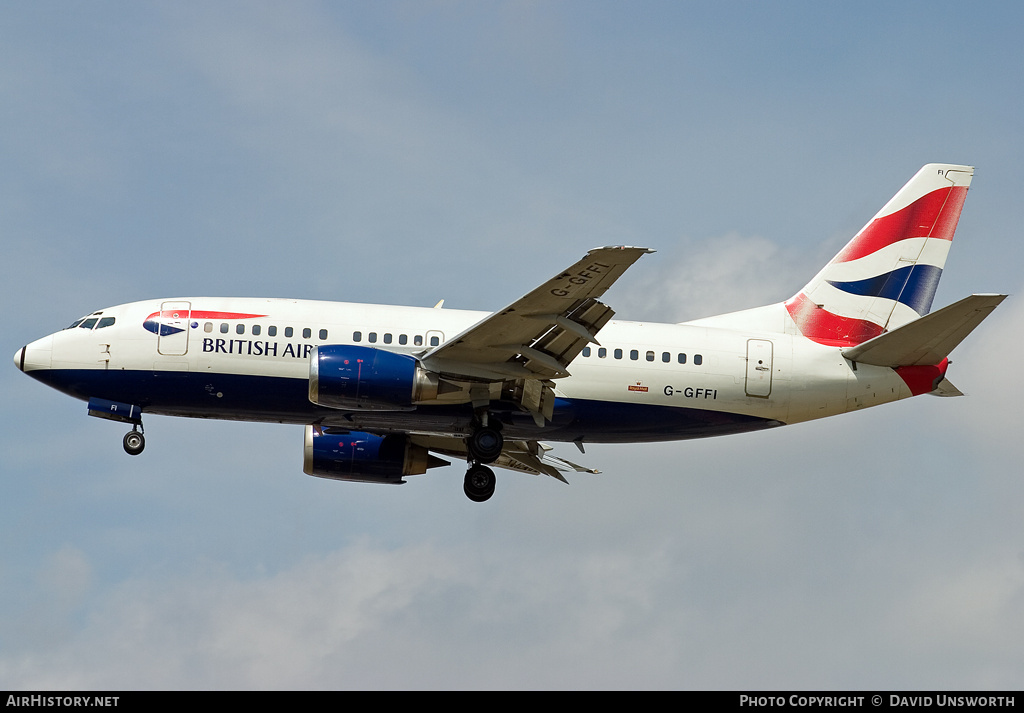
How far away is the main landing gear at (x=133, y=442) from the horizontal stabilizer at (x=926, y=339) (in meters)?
19.1

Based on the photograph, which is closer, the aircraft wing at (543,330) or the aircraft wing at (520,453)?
the aircraft wing at (543,330)

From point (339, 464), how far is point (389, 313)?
21.8 ft

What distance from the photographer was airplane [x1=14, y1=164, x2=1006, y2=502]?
108ft

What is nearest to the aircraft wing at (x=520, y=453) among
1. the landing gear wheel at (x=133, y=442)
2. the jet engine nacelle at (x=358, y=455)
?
the jet engine nacelle at (x=358, y=455)

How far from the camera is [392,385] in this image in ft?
107

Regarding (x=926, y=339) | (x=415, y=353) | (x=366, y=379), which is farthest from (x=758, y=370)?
(x=366, y=379)

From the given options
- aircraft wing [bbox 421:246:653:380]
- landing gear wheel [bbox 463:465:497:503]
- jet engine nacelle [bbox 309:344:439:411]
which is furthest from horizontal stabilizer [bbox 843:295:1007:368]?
jet engine nacelle [bbox 309:344:439:411]

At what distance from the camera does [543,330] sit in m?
32.4

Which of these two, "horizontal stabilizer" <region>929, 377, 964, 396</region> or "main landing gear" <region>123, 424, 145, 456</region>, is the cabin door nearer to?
"horizontal stabilizer" <region>929, 377, 964, 396</region>

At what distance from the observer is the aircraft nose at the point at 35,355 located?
115ft

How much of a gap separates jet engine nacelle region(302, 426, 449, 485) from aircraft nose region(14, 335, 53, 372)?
27.1ft

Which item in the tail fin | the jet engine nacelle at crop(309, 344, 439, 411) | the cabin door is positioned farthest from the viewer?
the tail fin

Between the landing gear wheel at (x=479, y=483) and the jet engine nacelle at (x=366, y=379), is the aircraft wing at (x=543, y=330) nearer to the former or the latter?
the jet engine nacelle at (x=366, y=379)
